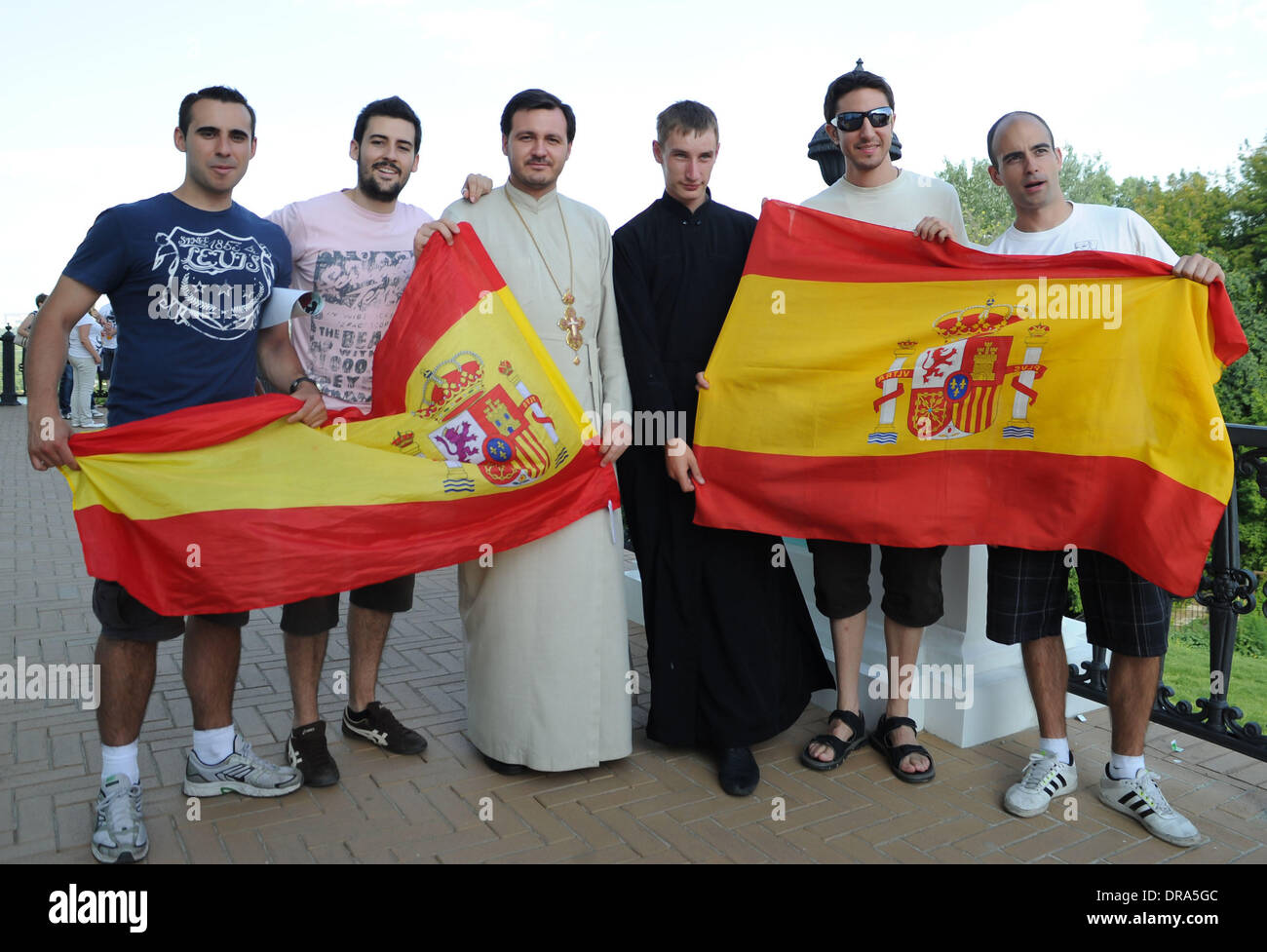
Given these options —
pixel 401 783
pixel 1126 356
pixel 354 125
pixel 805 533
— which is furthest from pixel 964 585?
pixel 354 125

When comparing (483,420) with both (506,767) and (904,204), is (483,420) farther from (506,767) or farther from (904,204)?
(904,204)

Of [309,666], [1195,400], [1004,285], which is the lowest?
[309,666]

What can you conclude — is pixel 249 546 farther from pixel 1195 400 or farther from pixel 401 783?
pixel 1195 400

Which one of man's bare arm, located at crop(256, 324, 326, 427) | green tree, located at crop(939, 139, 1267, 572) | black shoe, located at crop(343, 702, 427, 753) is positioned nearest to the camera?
man's bare arm, located at crop(256, 324, 326, 427)

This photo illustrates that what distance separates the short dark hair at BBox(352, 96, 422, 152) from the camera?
3.72m

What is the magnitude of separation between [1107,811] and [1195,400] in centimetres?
149

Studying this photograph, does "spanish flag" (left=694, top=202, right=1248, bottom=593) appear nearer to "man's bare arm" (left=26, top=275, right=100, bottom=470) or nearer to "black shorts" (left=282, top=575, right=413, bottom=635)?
"black shorts" (left=282, top=575, right=413, bottom=635)

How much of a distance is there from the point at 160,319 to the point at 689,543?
6.75 feet

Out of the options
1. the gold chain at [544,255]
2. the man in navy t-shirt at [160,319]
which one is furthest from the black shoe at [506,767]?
the gold chain at [544,255]

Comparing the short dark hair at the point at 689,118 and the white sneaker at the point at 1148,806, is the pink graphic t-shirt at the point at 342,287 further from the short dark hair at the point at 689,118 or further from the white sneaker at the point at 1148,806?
the white sneaker at the point at 1148,806

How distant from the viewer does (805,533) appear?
3.78 metres

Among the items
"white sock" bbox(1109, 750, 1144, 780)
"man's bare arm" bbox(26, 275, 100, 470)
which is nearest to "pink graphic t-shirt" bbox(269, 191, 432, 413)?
"man's bare arm" bbox(26, 275, 100, 470)

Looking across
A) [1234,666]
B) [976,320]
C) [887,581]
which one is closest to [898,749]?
[887,581]

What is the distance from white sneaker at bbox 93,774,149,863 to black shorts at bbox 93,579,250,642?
19.3 inches
